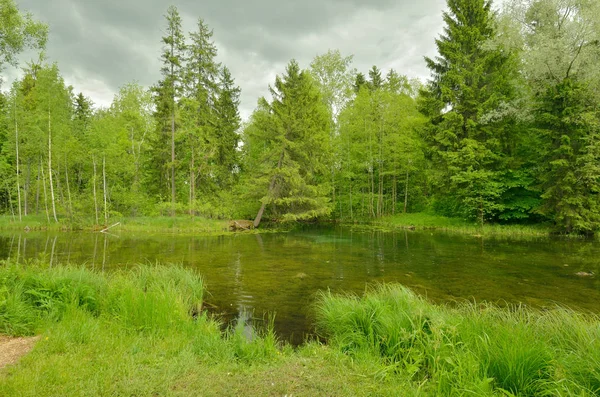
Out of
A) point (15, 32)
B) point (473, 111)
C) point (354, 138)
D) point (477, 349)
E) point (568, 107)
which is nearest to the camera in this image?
point (477, 349)

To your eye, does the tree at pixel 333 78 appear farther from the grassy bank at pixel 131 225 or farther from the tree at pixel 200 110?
the grassy bank at pixel 131 225

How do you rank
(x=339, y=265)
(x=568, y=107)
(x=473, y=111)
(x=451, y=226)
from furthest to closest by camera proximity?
(x=451, y=226), (x=473, y=111), (x=568, y=107), (x=339, y=265)

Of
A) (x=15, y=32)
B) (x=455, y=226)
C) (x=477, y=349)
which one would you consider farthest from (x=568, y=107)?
(x=15, y=32)

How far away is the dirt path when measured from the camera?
12.5 ft

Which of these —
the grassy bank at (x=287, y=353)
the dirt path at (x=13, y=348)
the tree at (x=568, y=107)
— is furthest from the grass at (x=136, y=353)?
the tree at (x=568, y=107)

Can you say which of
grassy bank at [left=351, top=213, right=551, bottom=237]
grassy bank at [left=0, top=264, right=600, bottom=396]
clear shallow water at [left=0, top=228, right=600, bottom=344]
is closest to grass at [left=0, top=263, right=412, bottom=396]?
grassy bank at [left=0, top=264, right=600, bottom=396]

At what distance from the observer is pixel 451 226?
25.0m

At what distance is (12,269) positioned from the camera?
6.20 meters

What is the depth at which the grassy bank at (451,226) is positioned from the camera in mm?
21433

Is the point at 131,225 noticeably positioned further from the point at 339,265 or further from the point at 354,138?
the point at 354,138

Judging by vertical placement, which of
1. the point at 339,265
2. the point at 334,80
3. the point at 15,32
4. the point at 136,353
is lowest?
the point at 339,265

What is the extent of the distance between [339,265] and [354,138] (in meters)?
22.6

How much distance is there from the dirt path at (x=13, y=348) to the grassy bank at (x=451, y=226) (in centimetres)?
2386

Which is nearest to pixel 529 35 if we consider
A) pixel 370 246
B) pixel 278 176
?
pixel 370 246
